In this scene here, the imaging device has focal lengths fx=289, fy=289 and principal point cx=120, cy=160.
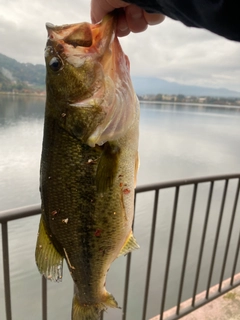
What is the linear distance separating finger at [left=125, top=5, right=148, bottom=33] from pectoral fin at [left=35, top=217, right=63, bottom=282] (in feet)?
1.99

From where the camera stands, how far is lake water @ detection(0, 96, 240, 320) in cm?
293

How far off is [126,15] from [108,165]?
1.25ft

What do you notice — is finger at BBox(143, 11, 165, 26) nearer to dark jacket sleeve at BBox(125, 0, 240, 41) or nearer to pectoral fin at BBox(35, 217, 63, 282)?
dark jacket sleeve at BBox(125, 0, 240, 41)

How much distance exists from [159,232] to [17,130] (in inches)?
178

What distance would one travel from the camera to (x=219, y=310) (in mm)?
2367

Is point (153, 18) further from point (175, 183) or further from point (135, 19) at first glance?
point (175, 183)

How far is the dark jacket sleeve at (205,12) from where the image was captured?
1.91ft

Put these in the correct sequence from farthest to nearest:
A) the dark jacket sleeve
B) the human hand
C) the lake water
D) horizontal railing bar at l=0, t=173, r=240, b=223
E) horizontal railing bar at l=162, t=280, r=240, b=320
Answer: the lake water
horizontal railing bar at l=162, t=280, r=240, b=320
horizontal railing bar at l=0, t=173, r=240, b=223
the human hand
the dark jacket sleeve

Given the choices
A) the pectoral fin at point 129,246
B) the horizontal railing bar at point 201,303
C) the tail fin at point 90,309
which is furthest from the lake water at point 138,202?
the tail fin at point 90,309

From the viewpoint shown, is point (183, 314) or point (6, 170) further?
point (6, 170)

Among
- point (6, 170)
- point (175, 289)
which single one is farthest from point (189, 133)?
point (175, 289)

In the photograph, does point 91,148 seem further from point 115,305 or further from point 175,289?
point 175,289

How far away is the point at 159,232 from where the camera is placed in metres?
4.27

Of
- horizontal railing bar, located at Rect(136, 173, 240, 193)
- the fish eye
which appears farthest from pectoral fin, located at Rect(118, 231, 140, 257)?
horizontal railing bar, located at Rect(136, 173, 240, 193)
